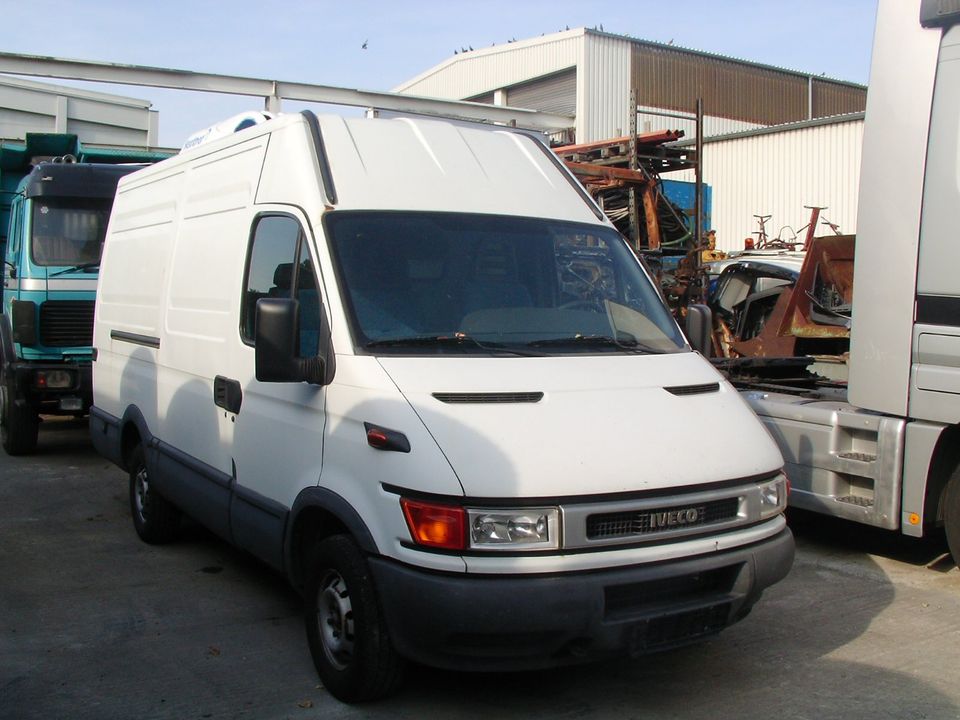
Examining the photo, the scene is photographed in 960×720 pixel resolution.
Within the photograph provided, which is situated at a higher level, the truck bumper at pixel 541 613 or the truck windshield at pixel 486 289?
the truck windshield at pixel 486 289

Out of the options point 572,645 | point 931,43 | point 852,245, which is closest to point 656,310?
point 572,645

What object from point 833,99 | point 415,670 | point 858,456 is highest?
point 833,99

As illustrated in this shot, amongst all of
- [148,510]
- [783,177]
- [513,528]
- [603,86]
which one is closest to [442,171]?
[513,528]

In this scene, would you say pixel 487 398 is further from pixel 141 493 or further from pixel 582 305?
pixel 141 493

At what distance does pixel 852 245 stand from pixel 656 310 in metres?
4.03

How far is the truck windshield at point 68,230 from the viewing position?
424 inches

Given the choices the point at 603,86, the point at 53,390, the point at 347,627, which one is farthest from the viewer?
the point at 603,86

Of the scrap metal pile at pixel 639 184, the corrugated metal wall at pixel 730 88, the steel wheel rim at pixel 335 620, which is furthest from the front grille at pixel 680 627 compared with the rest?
the corrugated metal wall at pixel 730 88

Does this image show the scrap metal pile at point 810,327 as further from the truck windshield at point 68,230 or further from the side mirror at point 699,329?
the truck windshield at point 68,230

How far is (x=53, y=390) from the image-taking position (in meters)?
10.4

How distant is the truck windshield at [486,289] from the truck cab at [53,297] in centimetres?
681

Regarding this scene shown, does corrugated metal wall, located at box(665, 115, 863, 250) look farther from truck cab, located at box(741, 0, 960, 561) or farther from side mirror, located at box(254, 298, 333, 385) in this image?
side mirror, located at box(254, 298, 333, 385)

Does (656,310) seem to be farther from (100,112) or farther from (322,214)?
(100,112)

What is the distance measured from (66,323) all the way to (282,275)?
21.2ft
